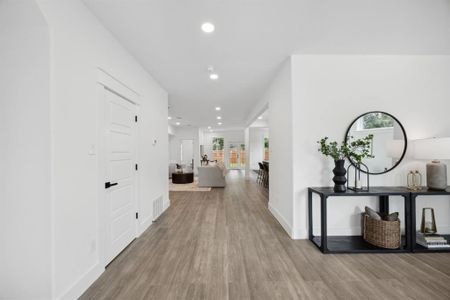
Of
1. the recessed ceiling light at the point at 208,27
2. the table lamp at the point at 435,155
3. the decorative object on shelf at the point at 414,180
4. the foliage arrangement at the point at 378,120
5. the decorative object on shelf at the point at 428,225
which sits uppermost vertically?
the recessed ceiling light at the point at 208,27

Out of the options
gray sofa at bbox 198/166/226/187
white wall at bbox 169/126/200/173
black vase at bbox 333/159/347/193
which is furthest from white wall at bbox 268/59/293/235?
white wall at bbox 169/126/200/173

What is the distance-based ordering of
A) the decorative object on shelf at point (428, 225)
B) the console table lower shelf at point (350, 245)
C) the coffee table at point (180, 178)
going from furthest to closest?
the coffee table at point (180, 178) < the decorative object on shelf at point (428, 225) < the console table lower shelf at point (350, 245)

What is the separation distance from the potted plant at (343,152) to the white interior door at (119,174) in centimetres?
283

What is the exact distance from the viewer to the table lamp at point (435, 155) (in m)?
2.47

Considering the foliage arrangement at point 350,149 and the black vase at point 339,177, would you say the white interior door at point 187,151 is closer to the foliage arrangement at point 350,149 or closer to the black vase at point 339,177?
the foliage arrangement at point 350,149

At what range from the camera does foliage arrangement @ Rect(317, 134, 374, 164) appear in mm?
2727

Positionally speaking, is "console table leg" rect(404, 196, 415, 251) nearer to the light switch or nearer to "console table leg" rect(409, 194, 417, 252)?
"console table leg" rect(409, 194, 417, 252)

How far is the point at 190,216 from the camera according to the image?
13.1 feet

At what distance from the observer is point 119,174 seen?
2607mm

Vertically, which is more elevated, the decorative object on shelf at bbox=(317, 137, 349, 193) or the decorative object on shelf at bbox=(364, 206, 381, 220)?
the decorative object on shelf at bbox=(317, 137, 349, 193)

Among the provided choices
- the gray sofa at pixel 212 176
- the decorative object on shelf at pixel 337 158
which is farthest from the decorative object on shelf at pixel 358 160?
the gray sofa at pixel 212 176

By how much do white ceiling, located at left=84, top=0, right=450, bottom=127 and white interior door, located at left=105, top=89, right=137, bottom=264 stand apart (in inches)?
34.0

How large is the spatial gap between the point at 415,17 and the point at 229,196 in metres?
5.07

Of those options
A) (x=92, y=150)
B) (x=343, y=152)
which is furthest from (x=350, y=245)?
(x=92, y=150)
